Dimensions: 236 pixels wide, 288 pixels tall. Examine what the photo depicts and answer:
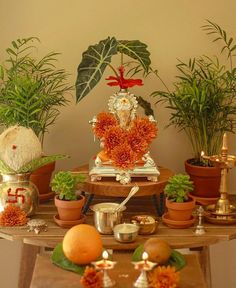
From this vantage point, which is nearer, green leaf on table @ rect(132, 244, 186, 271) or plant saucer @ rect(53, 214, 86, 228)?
green leaf on table @ rect(132, 244, 186, 271)

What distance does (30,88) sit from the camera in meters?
1.96

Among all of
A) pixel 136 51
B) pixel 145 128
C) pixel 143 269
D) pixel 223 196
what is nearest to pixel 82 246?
pixel 143 269

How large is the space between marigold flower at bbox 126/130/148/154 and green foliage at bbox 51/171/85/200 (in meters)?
0.19

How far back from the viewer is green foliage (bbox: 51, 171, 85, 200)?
1.79 m

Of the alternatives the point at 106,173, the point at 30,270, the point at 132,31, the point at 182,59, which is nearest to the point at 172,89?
the point at 182,59

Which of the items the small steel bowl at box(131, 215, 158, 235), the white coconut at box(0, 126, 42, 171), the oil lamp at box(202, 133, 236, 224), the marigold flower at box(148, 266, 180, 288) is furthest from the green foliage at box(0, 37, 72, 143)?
the marigold flower at box(148, 266, 180, 288)

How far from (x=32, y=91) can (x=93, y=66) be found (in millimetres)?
217

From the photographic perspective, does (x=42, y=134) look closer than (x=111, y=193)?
No

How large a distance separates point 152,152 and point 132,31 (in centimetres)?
45

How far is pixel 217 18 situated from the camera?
2.20 m

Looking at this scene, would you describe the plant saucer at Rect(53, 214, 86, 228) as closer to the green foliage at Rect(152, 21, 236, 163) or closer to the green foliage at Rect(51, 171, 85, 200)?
the green foliage at Rect(51, 171, 85, 200)

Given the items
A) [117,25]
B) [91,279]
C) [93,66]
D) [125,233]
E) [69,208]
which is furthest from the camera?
[117,25]

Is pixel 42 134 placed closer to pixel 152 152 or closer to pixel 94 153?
pixel 94 153

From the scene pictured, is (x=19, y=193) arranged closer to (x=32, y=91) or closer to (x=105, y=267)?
(x=32, y=91)
